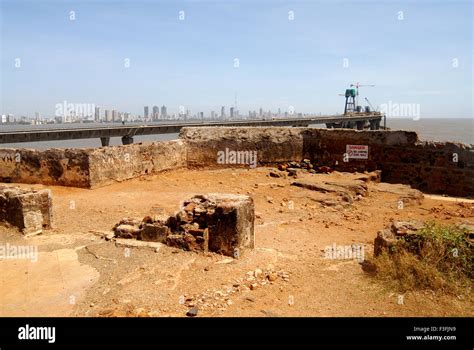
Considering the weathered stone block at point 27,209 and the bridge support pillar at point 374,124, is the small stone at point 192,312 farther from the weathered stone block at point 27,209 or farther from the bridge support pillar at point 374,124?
the bridge support pillar at point 374,124

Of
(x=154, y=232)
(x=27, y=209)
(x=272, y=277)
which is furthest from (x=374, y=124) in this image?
(x=27, y=209)

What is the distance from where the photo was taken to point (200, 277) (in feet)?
16.2

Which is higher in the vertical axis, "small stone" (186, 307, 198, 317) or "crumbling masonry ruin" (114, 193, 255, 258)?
"crumbling masonry ruin" (114, 193, 255, 258)

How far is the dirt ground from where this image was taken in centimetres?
421

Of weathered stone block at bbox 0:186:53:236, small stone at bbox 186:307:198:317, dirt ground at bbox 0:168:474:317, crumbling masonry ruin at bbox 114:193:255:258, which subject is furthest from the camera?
weathered stone block at bbox 0:186:53:236

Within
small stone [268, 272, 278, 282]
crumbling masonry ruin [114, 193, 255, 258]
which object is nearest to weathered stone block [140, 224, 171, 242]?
crumbling masonry ruin [114, 193, 255, 258]

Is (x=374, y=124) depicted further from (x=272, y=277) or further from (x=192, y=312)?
(x=192, y=312)

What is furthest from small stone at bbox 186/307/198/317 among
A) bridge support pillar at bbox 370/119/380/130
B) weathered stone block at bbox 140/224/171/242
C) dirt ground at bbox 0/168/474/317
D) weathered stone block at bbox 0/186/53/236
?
bridge support pillar at bbox 370/119/380/130

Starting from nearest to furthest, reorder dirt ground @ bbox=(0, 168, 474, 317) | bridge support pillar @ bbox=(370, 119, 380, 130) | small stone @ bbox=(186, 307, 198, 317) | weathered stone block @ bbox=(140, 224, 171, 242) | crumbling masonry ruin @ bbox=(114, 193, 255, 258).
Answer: small stone @ bbox=(186, 307, 198, 317), dirt ground @ bbox=(0, 168, 474, 317), crumbling masonry ruin @ bbox=(114, 193, 255, 258), weathered stone block @ bbox=(140, 224, 171, 242), bridge support pillar @ bbox=(370, 119, 380, 130)

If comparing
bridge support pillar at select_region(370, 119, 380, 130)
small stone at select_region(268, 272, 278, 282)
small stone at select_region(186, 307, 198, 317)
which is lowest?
small stone at select_region(186, 307, 198, 317)

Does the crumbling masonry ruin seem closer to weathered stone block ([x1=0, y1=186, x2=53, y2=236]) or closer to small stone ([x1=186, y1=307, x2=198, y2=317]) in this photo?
weathered stone block ([x1=0, y1=186, x2=53, y2=236])

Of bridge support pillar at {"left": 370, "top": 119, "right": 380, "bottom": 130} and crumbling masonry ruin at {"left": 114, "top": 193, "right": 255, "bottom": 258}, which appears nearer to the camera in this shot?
crumbling masonry ruin at {"left": 114, "top": 193, "right": 255, "bottom": 258}

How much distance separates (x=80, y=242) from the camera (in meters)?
6.03
